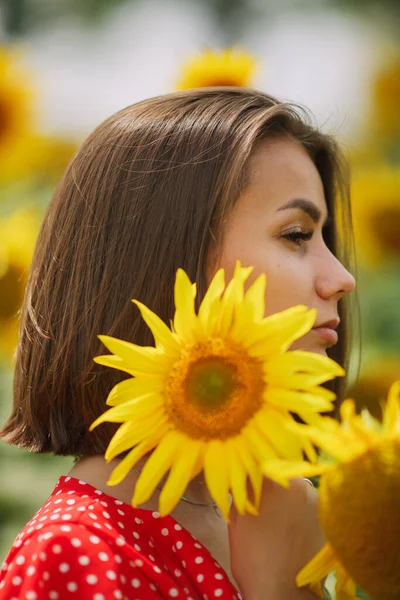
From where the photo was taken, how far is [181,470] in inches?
27.2

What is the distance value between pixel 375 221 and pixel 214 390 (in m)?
1.27

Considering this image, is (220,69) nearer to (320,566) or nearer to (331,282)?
(331,282)

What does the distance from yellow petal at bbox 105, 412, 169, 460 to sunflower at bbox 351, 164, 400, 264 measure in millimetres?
1172

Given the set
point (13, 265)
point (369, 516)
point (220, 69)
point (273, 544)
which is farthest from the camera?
point (220, 69)

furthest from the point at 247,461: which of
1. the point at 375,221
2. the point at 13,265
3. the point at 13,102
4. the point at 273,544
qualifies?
the point at 13,102

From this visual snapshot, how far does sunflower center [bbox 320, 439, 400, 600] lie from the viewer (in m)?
0.62

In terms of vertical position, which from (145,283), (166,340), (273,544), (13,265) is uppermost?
(166,340)

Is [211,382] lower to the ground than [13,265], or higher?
higher

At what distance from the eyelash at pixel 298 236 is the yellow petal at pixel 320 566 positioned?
41 cm

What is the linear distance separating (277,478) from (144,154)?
21.6 inches

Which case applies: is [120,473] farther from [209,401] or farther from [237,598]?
[237,598]

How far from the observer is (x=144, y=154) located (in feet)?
3.68

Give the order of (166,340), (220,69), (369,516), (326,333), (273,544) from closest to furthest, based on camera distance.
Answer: (369,516) → (166,340) → (273,544) → (326,333) → (220,69)

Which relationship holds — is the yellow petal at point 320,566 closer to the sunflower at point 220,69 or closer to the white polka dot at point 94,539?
the white polka dot at point 94,539
